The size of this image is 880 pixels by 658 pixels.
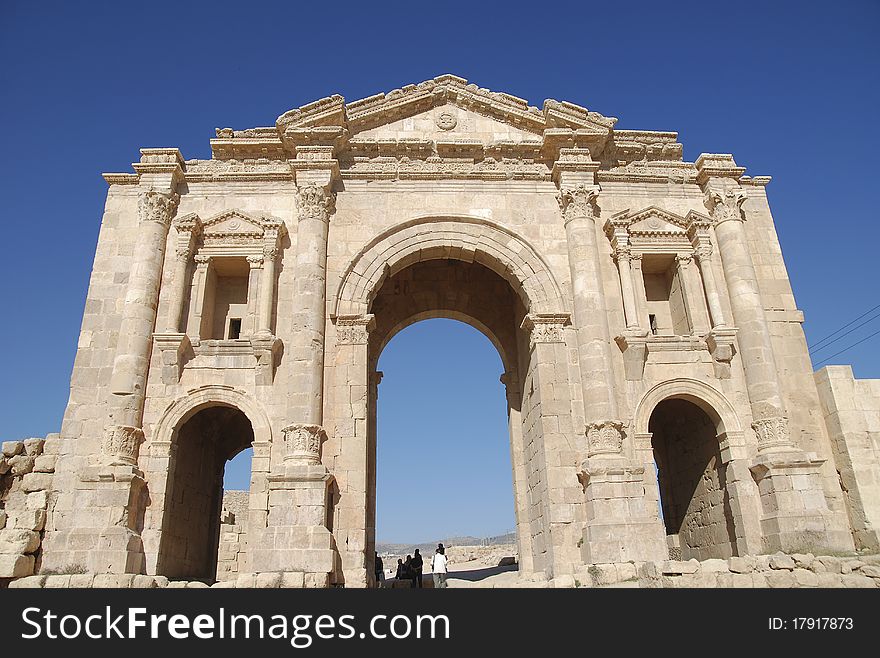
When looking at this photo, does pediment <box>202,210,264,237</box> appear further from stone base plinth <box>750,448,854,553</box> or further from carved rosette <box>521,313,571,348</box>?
stone base plinth <box>750,448,854,553</box>

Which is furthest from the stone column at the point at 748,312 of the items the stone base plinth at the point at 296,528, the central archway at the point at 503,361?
the stone base plinth at the point at 296,528

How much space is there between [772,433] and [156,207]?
15.2 metres

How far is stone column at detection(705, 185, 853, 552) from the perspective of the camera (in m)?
13.0

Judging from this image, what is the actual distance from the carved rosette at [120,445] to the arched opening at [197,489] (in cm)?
85

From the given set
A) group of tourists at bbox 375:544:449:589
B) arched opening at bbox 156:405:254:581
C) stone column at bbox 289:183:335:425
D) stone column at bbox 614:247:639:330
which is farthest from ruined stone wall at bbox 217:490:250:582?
stone column at bbox 614:247:639:330

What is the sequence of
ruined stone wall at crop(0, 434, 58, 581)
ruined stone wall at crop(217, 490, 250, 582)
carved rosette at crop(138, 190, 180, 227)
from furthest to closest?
ruined stone wall at crop(217, 490, 250, 582) → carved rosette at crop(138, 190, 180, 227) → ruined stone wall at crop(0, 434, 58, 581)

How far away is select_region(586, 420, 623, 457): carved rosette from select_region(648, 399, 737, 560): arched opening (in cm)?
138

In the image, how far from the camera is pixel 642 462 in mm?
14141

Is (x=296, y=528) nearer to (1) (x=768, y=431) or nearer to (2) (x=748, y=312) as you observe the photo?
(1) (x=768, y=431)

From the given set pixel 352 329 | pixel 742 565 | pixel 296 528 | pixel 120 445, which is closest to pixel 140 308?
pixel 120 445
